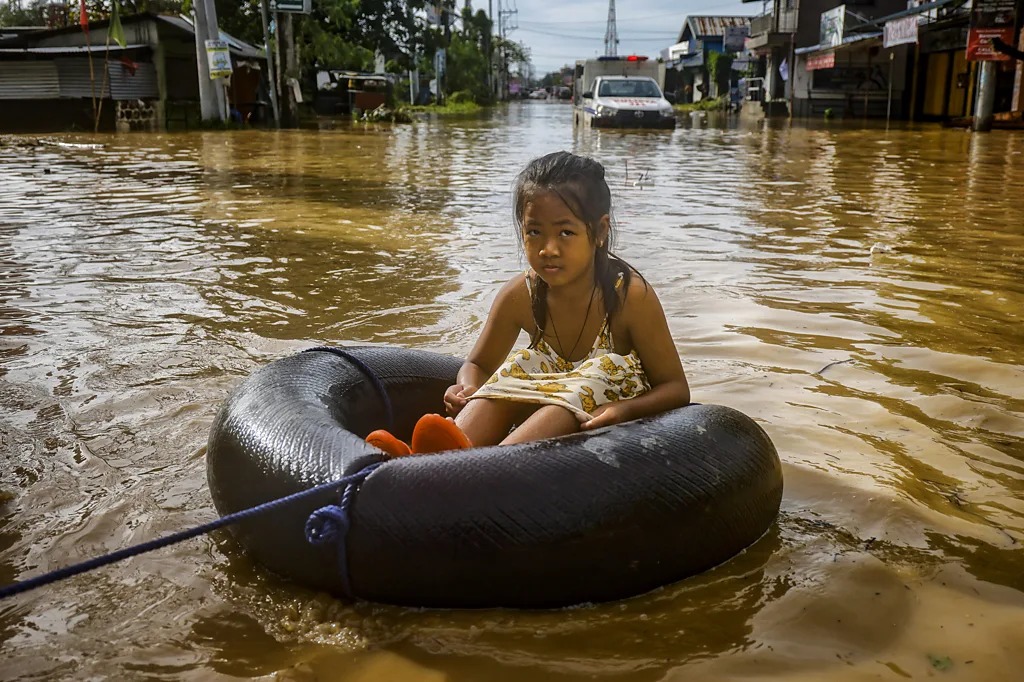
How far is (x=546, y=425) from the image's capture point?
108 inches

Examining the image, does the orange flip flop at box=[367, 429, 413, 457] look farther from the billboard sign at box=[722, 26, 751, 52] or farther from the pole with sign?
the billboard sign at box=[722, 26, 751, 52]

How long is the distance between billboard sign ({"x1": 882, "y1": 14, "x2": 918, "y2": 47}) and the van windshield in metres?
6.46

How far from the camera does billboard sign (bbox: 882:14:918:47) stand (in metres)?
23.8

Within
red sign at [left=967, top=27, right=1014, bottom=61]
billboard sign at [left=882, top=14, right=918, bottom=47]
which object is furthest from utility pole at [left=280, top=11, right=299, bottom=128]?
red sign at [left=967, top=27, right=1014, bottom=61]

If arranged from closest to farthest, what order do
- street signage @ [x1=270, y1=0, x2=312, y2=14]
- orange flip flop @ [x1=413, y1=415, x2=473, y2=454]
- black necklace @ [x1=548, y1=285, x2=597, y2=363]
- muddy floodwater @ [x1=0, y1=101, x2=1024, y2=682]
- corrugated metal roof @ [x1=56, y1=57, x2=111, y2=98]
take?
1. muddy floodwater @ [x1=0, y1=101, x2=1024, y2=682]
2. orange flip flop @ [x1=413, y1=415, x2=473, y2=454]
3. black necklace @ [x1=548, y1=285, x2=597, y2=363]
4. street signage @ [x1=270, y1=0, x2=312, y2=14]
5. corrugated metal roof @ [x1=56, y1=57, x2=111, y2=98]

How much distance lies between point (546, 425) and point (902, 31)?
2554 centimetres

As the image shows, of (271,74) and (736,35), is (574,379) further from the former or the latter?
(736,35)

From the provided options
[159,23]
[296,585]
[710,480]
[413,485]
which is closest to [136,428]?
[296,585]

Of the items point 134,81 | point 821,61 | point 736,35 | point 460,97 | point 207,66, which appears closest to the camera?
point 207,66

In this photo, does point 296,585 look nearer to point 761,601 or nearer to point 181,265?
point 761,601

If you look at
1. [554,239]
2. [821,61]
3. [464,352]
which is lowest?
[464,352]

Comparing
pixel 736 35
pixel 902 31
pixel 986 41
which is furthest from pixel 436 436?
pixel 736 35

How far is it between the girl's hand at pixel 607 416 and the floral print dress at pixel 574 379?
0.03 metres

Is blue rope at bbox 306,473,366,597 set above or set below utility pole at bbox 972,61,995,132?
below
